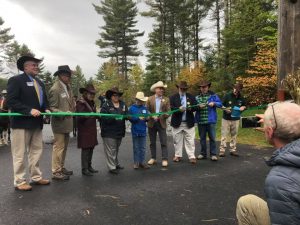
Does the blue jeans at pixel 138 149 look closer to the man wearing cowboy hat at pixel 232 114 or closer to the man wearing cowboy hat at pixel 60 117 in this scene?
the man wearing cowboy hat at pixel 60 117

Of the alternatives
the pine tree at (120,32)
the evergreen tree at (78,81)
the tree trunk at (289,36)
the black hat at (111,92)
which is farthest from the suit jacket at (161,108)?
the evergreen tree at (78,81)

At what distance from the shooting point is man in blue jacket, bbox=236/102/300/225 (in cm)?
207

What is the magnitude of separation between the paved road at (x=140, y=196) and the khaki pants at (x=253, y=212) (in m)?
1.75

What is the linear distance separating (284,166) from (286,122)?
1.02 ft

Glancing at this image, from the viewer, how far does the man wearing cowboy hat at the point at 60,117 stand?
6.57m

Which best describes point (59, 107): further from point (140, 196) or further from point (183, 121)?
point (183, 121)

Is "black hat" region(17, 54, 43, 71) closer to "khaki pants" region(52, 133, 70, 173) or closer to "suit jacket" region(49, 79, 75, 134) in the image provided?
"suit jacket" region(49, 79, 75, 134)

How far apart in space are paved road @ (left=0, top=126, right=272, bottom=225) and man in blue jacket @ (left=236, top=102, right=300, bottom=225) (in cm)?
253

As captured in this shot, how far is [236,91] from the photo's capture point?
9.12 metres

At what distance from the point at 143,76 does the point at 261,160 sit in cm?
3693

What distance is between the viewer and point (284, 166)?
7.04 feet

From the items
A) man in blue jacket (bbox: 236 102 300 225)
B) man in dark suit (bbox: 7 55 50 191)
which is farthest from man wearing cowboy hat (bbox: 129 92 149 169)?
man in blue jacket (bbox: 236 102 300 225)

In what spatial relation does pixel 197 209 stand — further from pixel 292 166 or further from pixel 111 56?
pixel 111 56

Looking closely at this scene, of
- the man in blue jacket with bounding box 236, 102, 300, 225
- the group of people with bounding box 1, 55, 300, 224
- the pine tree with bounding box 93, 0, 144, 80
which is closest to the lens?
the man in blue jacket with bounding box 236, 102, 300, 225
